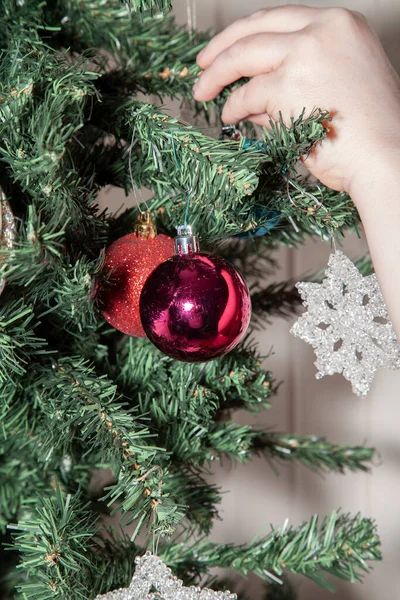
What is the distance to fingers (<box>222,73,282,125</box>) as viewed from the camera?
0.47 metres

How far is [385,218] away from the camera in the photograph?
1.41 ft

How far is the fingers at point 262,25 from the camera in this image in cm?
48

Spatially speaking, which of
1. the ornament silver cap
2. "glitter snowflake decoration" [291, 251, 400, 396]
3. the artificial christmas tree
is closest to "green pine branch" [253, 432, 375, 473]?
the artificial christmas tree

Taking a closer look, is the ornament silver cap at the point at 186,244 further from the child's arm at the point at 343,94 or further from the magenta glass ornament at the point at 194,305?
the child's arm at the point at 343,94

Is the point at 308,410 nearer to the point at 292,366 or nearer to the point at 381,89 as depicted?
the point at 292,366

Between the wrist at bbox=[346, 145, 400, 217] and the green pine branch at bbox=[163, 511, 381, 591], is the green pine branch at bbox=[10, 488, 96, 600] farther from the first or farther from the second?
the wrist at bbox=[346, 145, 400, 217]

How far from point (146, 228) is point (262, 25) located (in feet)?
0.67

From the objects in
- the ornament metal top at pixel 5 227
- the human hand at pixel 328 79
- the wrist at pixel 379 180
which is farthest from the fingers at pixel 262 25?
the ornament metal top at pixel 5 227

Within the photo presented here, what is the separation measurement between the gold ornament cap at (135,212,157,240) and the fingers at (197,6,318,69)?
163 mm

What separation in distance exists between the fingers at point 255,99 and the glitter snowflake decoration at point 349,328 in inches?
5.3

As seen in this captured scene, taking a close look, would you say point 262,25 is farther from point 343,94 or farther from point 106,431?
point 106,431

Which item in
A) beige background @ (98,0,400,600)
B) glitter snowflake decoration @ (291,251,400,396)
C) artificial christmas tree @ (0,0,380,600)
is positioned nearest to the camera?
artificial christmas tree @ (0,0,380,600)

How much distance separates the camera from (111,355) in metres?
0.53

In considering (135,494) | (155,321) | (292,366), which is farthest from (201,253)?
(292,366)
